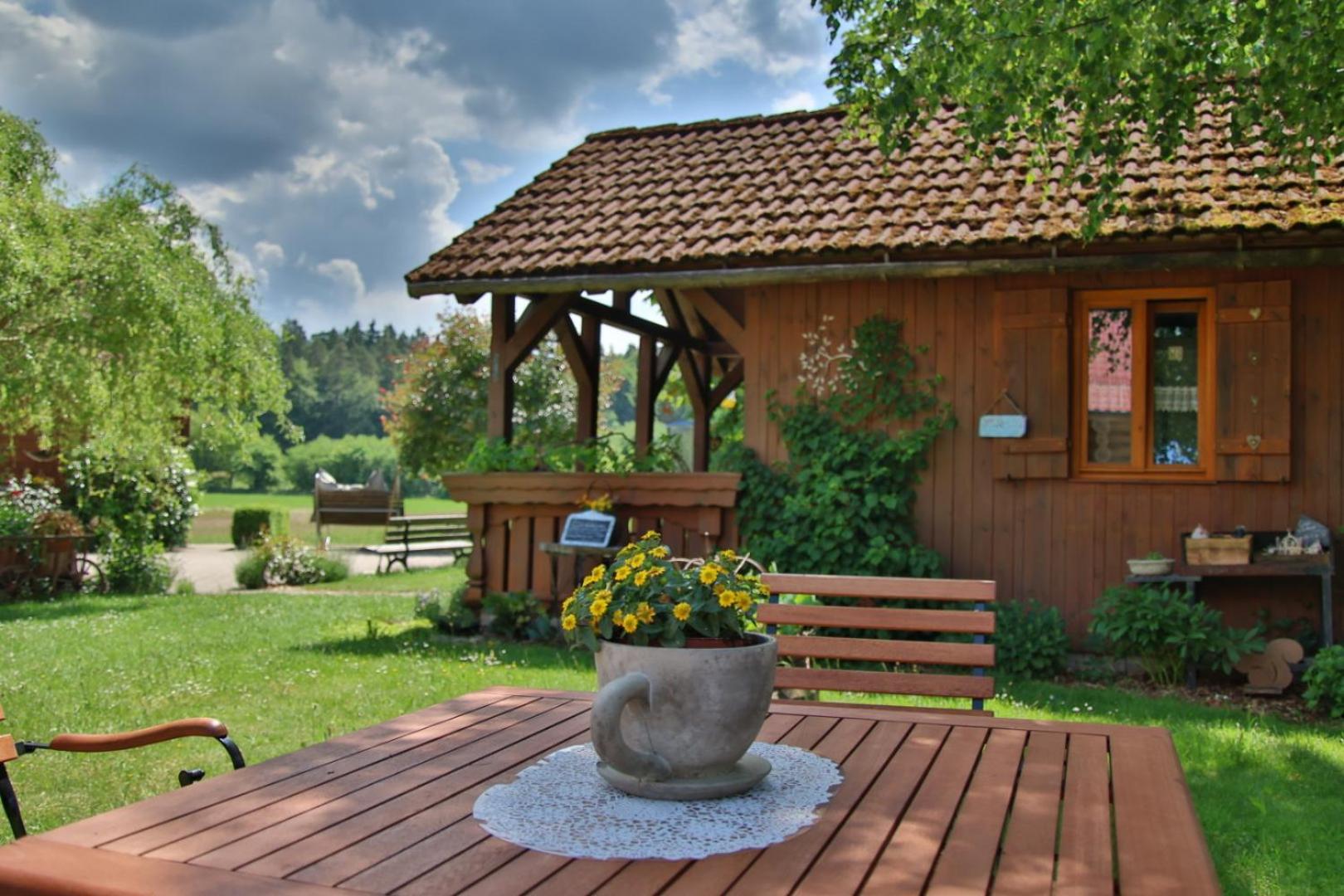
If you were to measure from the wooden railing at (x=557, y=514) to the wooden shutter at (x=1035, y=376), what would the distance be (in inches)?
80.3

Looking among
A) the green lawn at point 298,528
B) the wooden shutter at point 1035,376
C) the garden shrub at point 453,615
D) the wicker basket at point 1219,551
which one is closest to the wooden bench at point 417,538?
the green lawn at point 298,528

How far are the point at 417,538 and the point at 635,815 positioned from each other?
652 inches

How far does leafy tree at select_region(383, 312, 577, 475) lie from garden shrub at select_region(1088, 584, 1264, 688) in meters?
13.1

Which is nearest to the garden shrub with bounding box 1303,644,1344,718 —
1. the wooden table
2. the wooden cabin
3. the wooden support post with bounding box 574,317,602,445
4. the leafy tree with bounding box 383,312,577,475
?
the wooden cabin

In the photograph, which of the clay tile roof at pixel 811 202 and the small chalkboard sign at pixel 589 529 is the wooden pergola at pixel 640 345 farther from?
the small chalkboard sign at pixel 589 529

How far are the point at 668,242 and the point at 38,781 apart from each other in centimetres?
561

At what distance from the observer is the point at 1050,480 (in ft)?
25.8

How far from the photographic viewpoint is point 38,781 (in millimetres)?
4828

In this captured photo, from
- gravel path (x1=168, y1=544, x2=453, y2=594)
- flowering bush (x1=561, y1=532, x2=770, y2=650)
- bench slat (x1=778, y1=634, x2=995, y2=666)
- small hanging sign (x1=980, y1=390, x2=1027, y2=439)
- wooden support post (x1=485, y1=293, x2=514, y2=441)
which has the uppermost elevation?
wooden support post (x1=485, y1=293, x2=514, y2=441)

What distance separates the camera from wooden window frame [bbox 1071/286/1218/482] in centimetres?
759

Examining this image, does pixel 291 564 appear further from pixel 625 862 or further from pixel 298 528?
pixel 625 862

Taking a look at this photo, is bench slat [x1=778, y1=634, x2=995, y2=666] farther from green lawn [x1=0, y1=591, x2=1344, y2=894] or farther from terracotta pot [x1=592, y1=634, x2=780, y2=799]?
terracotta pot [x1=592, y1=634, x2=780, y2=799]

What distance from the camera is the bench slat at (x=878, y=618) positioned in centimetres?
363

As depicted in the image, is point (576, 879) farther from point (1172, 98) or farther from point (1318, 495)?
point (1318, 495)
